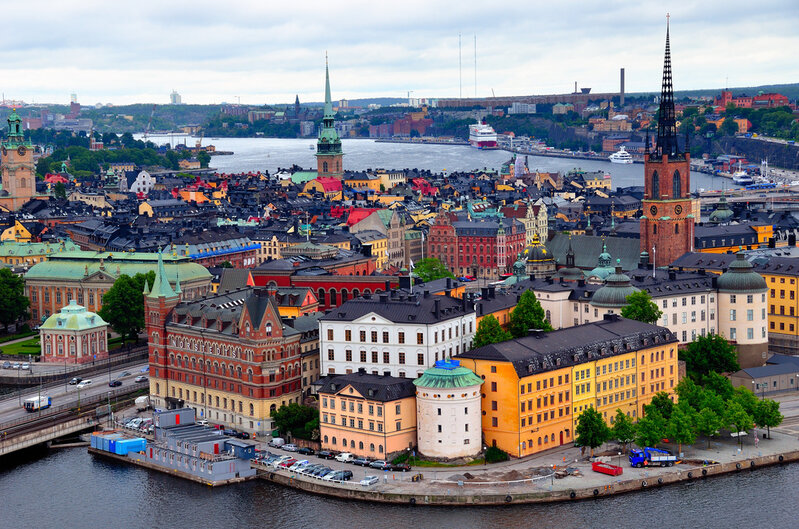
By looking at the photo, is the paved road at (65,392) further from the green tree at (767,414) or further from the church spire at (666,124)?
the church spire at (666,124)

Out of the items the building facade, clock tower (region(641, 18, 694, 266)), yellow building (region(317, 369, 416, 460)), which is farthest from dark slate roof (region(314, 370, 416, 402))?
clock tower (region(641, 18, 694, 266))

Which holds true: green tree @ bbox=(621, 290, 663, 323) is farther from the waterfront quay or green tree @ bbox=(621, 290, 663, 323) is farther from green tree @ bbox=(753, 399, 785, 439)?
the waterfront quay

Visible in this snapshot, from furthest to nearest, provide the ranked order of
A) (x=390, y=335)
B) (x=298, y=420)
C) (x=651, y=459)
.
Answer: (x=390, y=335) < (x=298, y=420) < (x=651, y=459)

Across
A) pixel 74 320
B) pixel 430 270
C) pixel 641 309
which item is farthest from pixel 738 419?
pixel 430 270

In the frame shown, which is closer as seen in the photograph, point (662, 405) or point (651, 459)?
point (651, 459)

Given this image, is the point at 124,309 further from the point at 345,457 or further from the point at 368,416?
the point at 368,416

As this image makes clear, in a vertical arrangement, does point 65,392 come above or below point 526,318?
below
